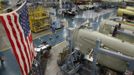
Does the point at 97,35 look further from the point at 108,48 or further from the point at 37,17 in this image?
the point at 37,17

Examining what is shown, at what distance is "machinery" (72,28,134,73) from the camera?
5.71m

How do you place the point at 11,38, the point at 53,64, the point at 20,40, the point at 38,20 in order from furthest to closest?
1. the point at 38,20
2. the point at 53,64
3. the point at 20,40
4. the point at 11,38

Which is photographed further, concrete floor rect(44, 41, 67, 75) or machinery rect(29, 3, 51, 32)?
machinery rect(29, 3, 51, 32)

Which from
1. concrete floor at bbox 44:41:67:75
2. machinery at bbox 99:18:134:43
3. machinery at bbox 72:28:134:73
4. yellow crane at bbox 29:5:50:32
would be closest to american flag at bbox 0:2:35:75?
machinery at bbox 72:28:134:73

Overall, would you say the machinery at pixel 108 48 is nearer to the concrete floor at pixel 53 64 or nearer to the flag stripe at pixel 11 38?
the concrete floor at pixel 53 64

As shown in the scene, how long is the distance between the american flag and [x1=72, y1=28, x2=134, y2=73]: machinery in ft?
8.44

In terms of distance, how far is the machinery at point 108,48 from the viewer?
5.71 meters

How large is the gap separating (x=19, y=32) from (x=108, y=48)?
3.56 m

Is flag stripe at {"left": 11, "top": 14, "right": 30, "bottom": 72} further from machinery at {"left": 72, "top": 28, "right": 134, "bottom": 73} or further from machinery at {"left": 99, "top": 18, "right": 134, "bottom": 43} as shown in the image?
machinery at {"left": 99, "top": 18, "right": 134, "bottom": 43}

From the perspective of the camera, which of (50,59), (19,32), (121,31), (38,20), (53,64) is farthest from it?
(38,20)

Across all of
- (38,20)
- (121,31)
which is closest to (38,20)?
(38,20)

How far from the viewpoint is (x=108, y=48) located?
624cm

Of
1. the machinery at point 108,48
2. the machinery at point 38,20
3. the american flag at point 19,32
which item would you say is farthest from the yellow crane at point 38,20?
the american flag at point 19,32

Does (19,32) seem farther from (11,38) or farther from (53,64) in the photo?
(53,64)
